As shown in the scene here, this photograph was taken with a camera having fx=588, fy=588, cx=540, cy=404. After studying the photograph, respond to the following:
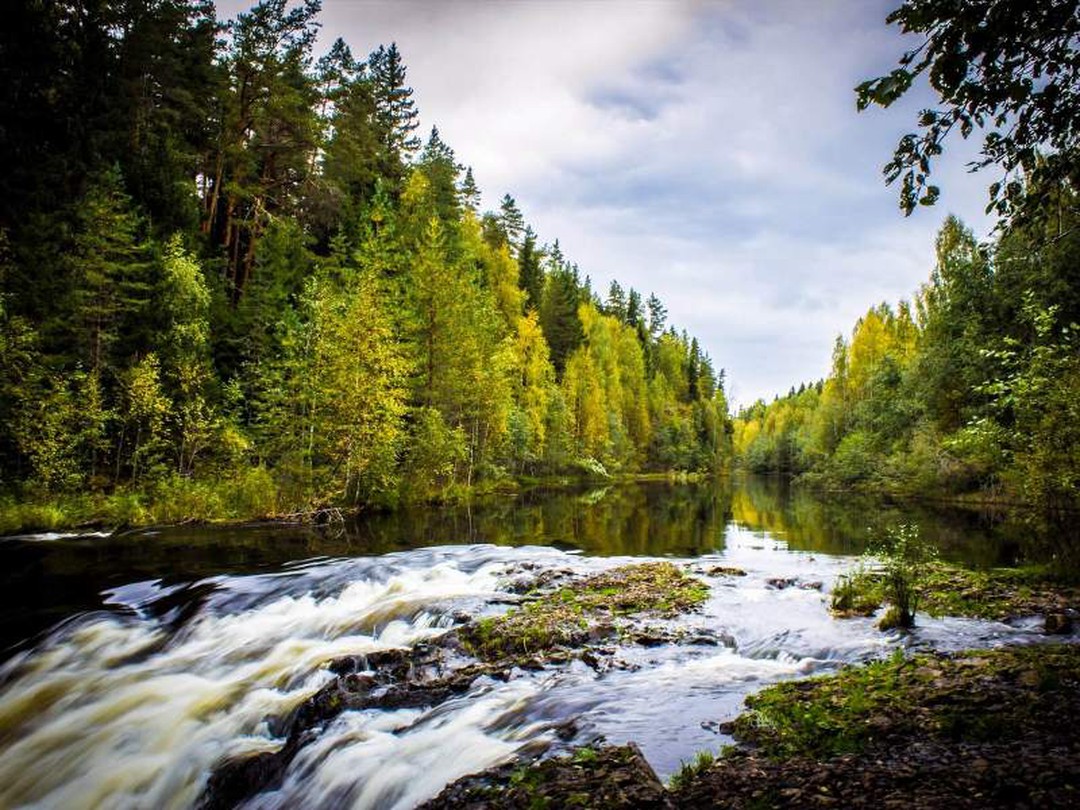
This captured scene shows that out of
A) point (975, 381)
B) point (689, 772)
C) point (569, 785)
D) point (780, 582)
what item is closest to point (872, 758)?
point (689, 772)

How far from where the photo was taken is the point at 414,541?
1941cm

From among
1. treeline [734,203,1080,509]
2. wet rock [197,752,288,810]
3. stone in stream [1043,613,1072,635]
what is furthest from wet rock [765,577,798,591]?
wet rock [197,752,288,810]

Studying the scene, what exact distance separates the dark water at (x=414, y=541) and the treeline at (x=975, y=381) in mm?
3494

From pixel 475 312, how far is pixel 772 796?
34.6 metres

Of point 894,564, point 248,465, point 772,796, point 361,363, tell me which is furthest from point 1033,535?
point 248,465

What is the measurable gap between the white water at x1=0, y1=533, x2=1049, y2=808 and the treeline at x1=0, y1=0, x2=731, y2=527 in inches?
463

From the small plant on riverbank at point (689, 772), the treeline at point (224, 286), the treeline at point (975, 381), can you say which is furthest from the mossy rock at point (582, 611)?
the treeline at point (224, 286)

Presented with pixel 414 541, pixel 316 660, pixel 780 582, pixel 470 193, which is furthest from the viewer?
pixel 470 193

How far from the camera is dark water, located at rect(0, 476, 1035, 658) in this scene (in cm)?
1252

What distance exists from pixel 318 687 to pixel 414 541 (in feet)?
37.9

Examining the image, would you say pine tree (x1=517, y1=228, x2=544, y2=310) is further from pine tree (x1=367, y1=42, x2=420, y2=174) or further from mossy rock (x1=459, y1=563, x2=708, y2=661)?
mossy rock (x1=459, y1=563, x2=708, y2=661)

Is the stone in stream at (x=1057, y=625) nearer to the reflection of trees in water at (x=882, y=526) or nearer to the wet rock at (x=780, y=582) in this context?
the reflection of trees in water at (x=882, y=526)

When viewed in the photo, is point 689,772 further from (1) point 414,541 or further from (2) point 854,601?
(1) point 414,541

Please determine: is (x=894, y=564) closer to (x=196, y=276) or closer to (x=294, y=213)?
(x=196, y=276)
